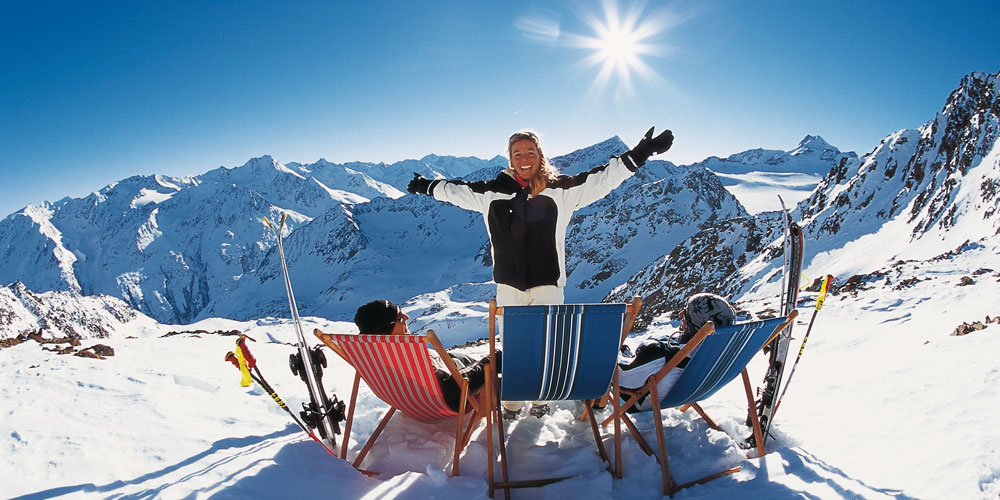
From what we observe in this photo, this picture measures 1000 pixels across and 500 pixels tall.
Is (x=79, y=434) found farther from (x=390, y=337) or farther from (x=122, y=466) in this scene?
(x=390, y=337)

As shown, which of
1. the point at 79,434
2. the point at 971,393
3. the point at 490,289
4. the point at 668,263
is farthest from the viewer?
the point at 490,289

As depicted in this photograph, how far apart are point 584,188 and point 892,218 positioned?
50.1 meters

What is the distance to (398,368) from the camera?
3.52m

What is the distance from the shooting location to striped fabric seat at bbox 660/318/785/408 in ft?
10.9

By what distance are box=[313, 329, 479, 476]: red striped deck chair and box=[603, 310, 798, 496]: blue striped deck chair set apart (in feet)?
4.32

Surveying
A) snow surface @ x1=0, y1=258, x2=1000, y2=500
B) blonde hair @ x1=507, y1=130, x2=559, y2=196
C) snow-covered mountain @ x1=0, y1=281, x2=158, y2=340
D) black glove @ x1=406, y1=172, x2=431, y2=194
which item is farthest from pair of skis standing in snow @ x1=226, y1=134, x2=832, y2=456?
snow-covered mountain @ x1=0, y1=281, x2=158, y2=340

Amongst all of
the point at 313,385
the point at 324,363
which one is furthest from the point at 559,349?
the point at 313,385

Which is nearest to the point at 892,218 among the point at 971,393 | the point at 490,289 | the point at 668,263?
the point at 668,263

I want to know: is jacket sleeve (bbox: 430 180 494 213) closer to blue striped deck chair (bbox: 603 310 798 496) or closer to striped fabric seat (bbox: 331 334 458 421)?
striped fabric seat (bbox: 331 334 458 421)

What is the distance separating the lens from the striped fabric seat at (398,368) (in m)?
3.32

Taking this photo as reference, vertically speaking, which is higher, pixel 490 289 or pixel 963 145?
pixel 963 145

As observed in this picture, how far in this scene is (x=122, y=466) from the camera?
3303 mm

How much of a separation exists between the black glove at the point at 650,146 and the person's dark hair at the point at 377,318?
2.44 metres

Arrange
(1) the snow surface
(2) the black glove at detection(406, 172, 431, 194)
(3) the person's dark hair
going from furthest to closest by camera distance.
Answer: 1. (2) the black glove at detection(406, 172, 431, 194)
2. (3) the person's dark hair
3. (1) the snow surface
